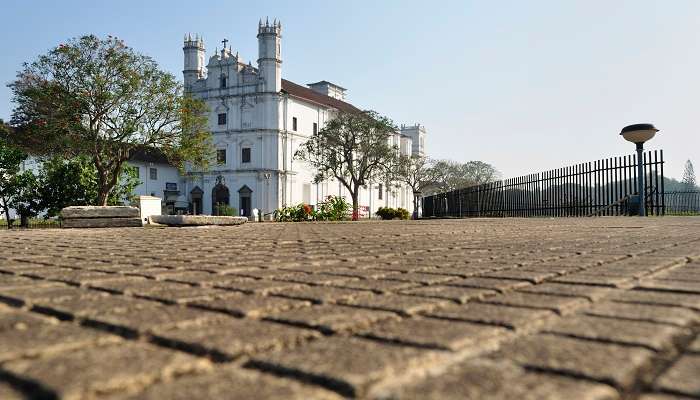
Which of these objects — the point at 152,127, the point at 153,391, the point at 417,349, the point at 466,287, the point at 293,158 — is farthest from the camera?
the point at 293,158

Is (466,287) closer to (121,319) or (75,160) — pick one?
(121,319)

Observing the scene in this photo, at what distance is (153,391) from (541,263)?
283 centimetres

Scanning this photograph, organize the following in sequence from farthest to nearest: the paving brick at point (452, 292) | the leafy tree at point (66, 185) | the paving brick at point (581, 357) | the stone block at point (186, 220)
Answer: the leafy tree at point (66, 185) < the stone block at point (186, 220) < the paving brick at point (452, 292) < the paving brick at point (581, 357)

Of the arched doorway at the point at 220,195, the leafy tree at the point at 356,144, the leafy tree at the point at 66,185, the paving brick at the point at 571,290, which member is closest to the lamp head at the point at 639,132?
the paving brick at the point at 571,290

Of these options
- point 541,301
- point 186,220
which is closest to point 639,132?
point 186,220

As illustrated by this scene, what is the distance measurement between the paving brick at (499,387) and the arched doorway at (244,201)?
5517 centimetres

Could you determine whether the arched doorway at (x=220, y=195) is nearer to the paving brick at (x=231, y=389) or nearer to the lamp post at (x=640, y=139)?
the lamp post at (x=640, y=139)

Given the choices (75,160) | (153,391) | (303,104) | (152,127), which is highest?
(303,104)

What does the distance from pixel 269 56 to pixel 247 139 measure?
8768mm

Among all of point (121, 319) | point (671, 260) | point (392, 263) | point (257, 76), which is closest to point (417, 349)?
point (121, 319)

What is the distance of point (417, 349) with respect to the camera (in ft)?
4.44

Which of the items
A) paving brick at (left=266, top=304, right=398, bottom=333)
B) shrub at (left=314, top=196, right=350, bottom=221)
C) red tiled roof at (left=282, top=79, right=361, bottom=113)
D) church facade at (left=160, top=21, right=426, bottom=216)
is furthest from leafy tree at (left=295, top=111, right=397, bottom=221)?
paving brick at (left=266, top=304, right=398, bottom=333)

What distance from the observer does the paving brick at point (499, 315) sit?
1.65 m

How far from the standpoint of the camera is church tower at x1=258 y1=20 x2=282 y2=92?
5456 cm
